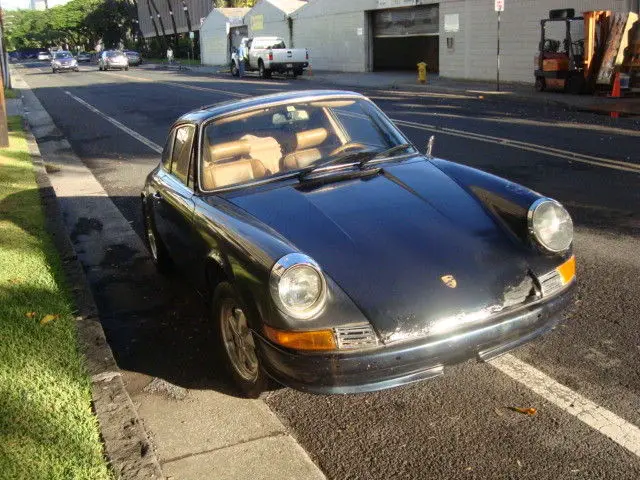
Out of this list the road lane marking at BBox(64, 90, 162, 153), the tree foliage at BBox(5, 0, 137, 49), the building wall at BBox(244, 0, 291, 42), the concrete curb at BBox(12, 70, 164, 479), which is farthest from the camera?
the tree foliage at BBox(5, 0, 137, 49)

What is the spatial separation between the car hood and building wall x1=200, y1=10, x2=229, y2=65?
5546 centimetres

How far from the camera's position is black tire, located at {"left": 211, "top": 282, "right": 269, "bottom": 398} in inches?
147

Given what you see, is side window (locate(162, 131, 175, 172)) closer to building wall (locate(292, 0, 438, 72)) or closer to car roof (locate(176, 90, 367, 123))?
car roof (locate(176, 90, 367, 123))

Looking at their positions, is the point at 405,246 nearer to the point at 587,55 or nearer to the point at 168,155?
the point at 168,155

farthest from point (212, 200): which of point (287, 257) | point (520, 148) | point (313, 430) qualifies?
point (520, 148)

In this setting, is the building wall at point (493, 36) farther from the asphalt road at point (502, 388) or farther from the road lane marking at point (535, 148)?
the asphalt road at point (502, 388)

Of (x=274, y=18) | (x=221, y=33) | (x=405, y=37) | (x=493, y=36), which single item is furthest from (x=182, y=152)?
(x=221, y=33)

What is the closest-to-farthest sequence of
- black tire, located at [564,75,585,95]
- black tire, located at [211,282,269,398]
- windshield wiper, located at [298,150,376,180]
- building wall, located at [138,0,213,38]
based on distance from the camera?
black tire, located at [211,282,269,398], windshield wiper, located at [298,150,376,180], black tire, located at [564,75,585,95], building wall, located at [138,0,213,38]

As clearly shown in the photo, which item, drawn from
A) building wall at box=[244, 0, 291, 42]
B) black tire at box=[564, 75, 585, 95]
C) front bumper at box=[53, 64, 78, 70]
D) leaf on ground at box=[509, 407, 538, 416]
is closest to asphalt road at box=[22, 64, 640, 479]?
leaf on ground at box=[509, 407, 538, 416]

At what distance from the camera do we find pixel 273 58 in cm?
3712

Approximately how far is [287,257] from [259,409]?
0.93m

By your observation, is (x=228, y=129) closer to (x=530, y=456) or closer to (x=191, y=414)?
(x=191, y=414)

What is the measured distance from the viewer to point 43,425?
3451 millimetres

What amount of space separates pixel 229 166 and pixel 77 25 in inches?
5478
